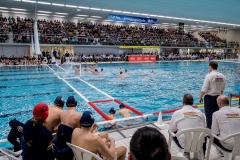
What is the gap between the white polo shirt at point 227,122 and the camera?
8.34 feet

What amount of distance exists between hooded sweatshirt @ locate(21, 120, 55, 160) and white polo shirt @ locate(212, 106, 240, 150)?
84.6 inches

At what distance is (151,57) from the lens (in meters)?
26.4

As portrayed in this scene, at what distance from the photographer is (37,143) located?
6.20ft

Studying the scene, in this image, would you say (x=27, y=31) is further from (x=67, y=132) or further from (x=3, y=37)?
(x=67, y=132)

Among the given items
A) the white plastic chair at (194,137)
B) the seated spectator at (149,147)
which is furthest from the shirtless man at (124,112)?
the seated spectator at (149,147)

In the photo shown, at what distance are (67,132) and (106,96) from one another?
5.76 metres

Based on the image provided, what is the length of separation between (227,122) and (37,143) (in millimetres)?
2324

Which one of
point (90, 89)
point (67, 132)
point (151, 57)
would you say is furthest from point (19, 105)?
point (151, 57)

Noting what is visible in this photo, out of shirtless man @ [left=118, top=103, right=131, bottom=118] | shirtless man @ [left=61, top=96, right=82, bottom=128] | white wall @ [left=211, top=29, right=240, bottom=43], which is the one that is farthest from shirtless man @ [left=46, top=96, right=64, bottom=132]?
white wall @ [left=211, top=29, right=240, bottom=43]

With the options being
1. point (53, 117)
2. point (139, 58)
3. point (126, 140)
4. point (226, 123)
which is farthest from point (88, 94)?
point (139, 58)

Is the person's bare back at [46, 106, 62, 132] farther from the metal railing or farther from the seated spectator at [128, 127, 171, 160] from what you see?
the metal railing

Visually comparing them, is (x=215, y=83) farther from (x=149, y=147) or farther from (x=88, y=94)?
(x=88, y=94)

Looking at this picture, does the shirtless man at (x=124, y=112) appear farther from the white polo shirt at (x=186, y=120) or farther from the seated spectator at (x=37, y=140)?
the seated spectator at (x=37, y=140)

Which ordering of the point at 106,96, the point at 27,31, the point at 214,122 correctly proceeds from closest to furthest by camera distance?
the point at 214,122 → the point at 106,96 → the point at 27,31
